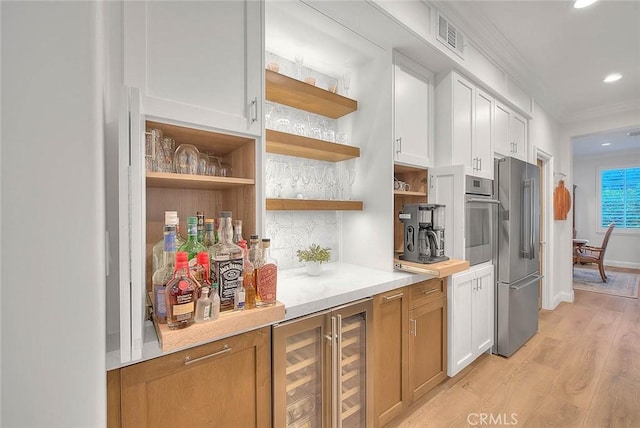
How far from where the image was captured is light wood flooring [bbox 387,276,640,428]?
1813mm

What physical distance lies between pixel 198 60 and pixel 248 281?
0.90 m

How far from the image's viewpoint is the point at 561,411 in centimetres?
189

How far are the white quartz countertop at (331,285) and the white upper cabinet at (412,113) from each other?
0.82m

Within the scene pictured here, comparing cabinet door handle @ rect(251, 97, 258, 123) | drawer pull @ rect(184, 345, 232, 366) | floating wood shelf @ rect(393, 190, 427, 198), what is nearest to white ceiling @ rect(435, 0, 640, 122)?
floating wood shelf @ rect(393, 190, 427, 198)

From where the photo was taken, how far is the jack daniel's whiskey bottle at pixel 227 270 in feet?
3.40

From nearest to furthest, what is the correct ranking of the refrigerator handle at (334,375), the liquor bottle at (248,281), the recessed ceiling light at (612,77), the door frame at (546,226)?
the liquor bottle at (248,281) < the refrigerator handle at (334,375) < the recessed ceiling light at (612,77) < the door frame at (546,226)

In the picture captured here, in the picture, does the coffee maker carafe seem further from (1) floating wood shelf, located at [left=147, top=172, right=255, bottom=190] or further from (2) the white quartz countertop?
(1) floating wood shelf, located at [left=147, top=172, right=255, bottom=190]

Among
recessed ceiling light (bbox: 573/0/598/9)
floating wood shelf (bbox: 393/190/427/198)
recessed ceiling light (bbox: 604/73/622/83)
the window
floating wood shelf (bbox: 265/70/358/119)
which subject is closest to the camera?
floating wood shelf (bbox: 265/70/358/119)

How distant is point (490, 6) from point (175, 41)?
2.12m

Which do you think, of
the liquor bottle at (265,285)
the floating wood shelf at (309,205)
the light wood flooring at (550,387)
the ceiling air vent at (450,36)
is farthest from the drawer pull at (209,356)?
the ceiling air vent at (450,36)

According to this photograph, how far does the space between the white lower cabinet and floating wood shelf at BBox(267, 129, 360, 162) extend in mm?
1227

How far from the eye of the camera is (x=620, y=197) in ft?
→ 22.3

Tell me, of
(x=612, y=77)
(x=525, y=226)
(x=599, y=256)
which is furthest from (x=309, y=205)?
(x=599, y=256)

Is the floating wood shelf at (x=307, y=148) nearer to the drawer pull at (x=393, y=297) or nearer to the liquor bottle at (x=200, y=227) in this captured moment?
the liquor bottle at (x=200, y=227)
